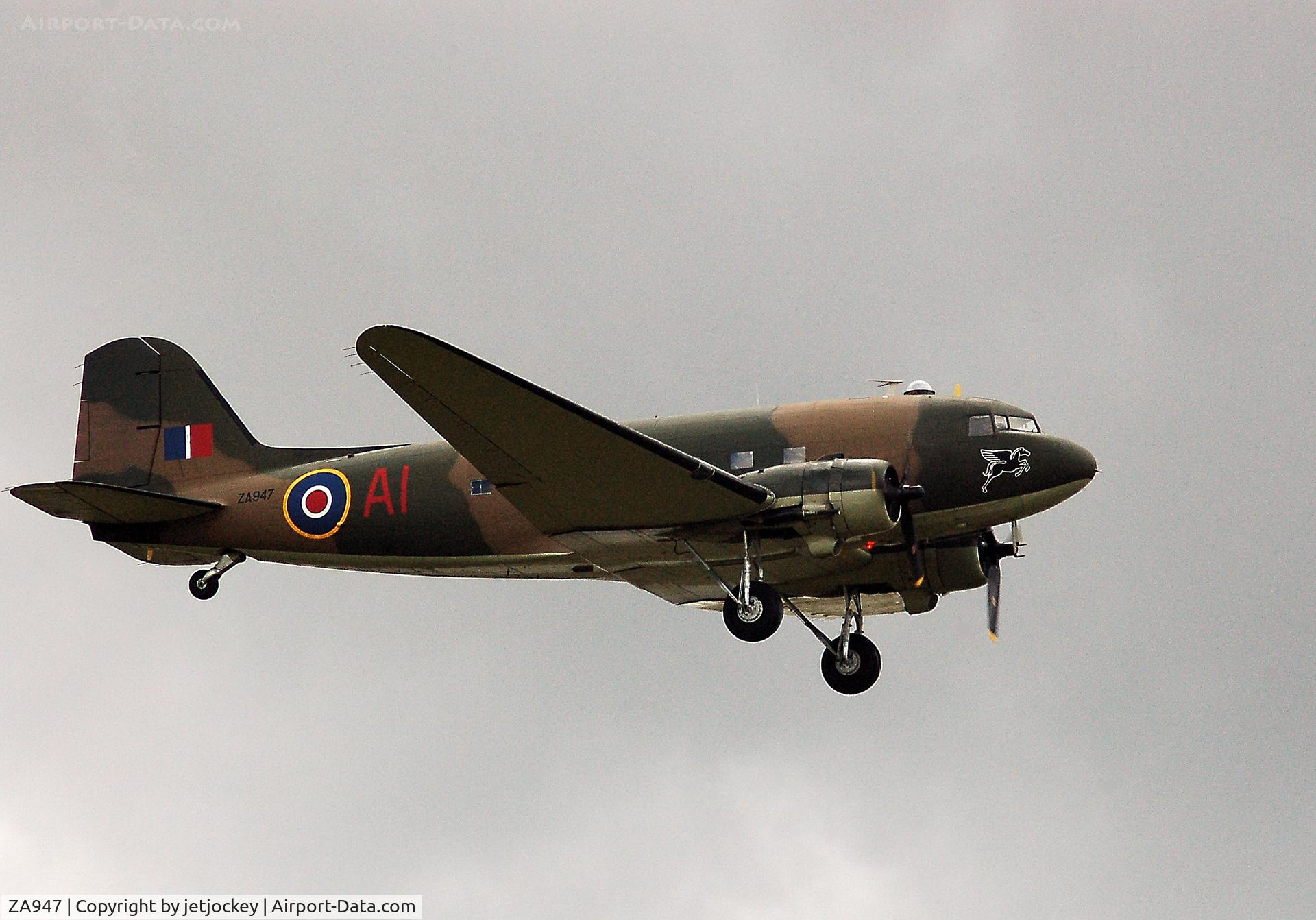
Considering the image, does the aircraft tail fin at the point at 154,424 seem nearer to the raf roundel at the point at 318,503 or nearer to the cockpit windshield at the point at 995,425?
the raf roundel at the point at 318,503

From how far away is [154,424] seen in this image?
87.6 feet

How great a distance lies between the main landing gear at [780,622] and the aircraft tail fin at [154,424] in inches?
350

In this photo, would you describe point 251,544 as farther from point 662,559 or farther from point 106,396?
point 662,559

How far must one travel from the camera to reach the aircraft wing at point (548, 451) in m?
19.3

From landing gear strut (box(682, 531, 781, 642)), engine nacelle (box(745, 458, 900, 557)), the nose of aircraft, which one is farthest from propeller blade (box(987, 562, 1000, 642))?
landing gear strut (box(682, 531, 781, 642))

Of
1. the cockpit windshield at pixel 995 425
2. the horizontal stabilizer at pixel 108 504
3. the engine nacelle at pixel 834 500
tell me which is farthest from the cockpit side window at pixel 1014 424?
the horizontal stabilizer at pixel 108 504

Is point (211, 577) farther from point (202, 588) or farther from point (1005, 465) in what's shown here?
point (1005, 465)

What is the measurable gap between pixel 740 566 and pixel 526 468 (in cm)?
380

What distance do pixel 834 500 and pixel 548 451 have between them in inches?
157

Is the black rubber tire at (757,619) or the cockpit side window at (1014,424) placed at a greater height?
the cockpit side window at (1014,424)

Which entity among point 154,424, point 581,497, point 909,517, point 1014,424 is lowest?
point 154,424

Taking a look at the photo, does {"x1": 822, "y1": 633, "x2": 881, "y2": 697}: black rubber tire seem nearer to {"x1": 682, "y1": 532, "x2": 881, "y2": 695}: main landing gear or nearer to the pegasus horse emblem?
{"x1": 682, "y1": 532, "x2": 881, "y2": 695}: main landing gear

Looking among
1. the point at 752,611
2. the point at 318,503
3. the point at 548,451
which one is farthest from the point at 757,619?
the point at 318,503

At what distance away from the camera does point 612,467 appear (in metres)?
20.8
